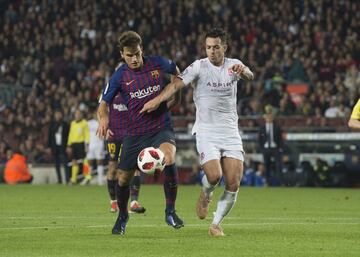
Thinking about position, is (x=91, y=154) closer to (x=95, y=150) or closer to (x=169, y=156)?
(x=95, y=150)

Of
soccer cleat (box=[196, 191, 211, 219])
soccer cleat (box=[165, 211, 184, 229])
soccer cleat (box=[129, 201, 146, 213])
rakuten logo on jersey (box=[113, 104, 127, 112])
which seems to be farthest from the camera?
soccer cleat (box=[129, 201, 146, 213])

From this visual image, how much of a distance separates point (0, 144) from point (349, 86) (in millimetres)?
10312

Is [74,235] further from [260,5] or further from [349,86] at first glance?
[260,5]

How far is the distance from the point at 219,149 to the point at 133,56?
4.70 ft

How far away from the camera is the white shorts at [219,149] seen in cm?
1210

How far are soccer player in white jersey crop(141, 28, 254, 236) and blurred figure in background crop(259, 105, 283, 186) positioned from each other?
14.8m

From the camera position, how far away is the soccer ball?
38.3 ft

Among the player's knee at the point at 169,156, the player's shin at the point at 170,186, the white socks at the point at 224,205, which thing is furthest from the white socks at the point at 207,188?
the white socks at the point at 224,205

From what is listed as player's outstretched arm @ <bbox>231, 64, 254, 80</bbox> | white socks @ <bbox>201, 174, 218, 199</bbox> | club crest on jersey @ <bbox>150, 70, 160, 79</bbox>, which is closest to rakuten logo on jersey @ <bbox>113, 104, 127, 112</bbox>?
white socks @ <bbox>201, 174, 218, 199</bbox>

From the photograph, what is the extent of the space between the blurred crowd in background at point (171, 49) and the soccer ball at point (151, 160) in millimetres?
15821

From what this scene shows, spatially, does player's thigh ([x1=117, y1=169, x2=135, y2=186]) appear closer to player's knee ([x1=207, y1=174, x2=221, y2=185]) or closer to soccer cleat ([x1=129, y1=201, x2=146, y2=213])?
player's knee ([x1=207, y1=174, x2=221, y2=185])

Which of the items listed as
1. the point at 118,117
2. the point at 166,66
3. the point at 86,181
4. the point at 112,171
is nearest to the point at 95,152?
the point at 86,181

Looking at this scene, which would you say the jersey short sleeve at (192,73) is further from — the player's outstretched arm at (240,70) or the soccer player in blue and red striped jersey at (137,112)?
the player's outstretched arm at (240,70)

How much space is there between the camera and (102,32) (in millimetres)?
38156
